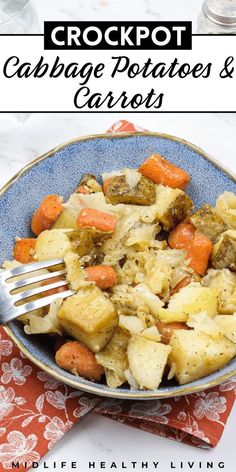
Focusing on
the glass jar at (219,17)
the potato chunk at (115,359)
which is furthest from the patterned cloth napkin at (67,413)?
the glass jar at (219,17)

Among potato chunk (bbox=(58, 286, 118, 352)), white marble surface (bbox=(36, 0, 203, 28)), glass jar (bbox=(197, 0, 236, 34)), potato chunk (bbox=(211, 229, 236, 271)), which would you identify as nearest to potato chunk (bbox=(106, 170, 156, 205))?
potato chunk (bbox=(211, 229, 236, 271))

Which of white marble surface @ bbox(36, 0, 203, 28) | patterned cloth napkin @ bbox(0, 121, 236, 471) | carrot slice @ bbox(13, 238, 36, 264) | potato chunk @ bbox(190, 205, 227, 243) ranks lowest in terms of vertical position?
patterned cloth napkin @ bbox(0, 121, 236, 471)

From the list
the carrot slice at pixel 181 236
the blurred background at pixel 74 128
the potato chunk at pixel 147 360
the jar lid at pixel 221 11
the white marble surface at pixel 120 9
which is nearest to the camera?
the potato chunk at pixel 147 360

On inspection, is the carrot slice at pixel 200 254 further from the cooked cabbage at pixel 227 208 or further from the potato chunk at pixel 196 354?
the potato chunk at pixel 196 354

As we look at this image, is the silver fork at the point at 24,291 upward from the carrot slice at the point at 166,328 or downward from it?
upward

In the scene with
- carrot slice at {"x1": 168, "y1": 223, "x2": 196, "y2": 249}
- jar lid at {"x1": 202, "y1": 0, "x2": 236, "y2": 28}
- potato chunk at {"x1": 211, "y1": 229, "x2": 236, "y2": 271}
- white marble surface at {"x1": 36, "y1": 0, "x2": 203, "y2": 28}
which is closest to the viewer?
potato chunk at {"x1": 211, "y1": 229, "x2": 236, "y2": 271}

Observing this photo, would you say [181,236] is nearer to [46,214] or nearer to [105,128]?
[46,214]

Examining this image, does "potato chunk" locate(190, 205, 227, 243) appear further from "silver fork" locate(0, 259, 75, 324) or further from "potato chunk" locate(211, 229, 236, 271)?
"silver fork" locate(0, 259, 75, 324)
